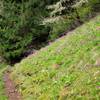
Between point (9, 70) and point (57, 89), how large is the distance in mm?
10042

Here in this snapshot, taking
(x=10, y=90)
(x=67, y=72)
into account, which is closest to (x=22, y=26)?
(x=10, y=90)

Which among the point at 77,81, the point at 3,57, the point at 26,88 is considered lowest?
the point at 3,57

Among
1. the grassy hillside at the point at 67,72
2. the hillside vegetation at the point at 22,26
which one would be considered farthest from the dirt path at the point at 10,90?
the hillside vegetation at the point at 22,26

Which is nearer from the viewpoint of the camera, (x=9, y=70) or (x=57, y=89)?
(x=57, y=89)

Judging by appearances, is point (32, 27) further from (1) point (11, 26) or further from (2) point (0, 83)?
(2) point (0, 83)

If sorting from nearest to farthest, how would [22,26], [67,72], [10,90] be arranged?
[67,72], [10,90], [22,26]

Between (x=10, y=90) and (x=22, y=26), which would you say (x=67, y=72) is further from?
(x=22, y=26)

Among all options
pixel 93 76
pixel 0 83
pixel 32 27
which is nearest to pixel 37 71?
pixel 0 83

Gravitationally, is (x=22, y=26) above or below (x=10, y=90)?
above

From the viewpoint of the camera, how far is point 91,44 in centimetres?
1655

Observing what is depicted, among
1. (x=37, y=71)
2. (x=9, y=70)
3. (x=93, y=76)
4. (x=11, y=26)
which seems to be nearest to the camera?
(x=93, y=76)

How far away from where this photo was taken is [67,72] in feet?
48.8

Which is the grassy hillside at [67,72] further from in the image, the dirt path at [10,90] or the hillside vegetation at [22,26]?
the hillside vegetation at [22,26]

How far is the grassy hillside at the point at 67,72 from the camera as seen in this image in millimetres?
12745
